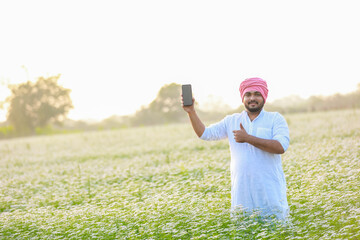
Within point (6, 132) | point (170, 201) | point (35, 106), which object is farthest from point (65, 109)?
point (170, 201)

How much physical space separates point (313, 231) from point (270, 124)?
1.42 m

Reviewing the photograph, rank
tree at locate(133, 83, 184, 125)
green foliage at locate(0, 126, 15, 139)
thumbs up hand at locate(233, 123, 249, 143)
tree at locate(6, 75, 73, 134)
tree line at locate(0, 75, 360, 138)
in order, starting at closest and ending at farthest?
thumbs up hand at locate(233, 123, 249, 143), tree line at locate(0, 75, 360, 138), green foliage at locate(0, 126, 15, 139), tree at locate(133, 83, 184, 125), tree at locate(6, 75, 73, 134)

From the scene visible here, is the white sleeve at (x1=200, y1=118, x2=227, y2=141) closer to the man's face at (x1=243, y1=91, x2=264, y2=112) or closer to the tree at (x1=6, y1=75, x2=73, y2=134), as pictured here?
the man's face at (x1=243, y1=91, x2=264, y2=112)

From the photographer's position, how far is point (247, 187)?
5934mm

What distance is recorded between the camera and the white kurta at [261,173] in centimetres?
585

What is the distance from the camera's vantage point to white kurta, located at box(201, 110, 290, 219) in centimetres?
585

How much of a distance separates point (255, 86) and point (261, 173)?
3.65 feet

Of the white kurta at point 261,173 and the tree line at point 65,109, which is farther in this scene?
the tree line at point 65,109

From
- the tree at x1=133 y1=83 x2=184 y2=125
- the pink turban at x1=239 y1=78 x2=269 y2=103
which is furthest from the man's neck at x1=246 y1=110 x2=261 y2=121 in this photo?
the tree at x1=133 y1=83 x2=184 y2=125

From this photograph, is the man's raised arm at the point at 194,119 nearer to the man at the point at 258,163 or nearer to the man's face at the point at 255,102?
the man at the point at 258,163

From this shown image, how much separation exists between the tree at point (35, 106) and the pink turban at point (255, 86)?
56.5 metres

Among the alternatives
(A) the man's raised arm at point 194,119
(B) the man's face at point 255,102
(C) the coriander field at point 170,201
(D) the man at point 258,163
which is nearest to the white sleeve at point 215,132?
(A) the man's raised arm at point 194,119

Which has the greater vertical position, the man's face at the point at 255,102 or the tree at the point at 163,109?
the tree at the point at 163,109

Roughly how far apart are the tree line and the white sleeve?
3474cm
